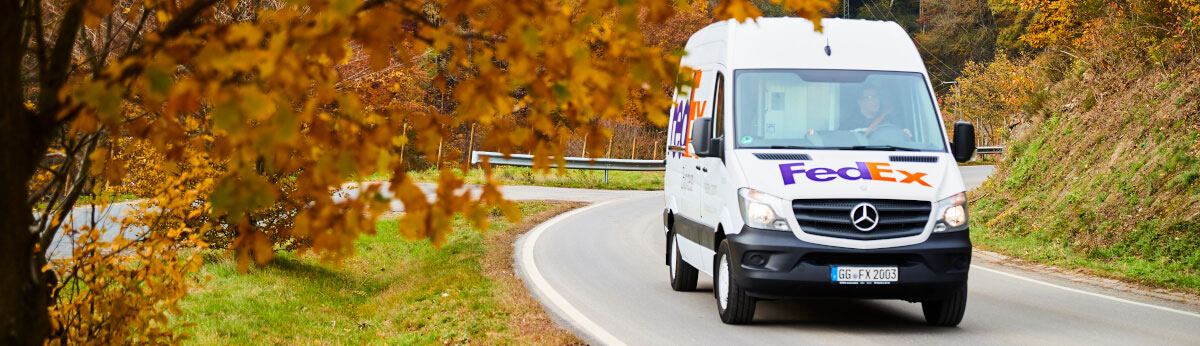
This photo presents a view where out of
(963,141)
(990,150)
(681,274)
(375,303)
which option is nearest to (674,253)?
(681,274)

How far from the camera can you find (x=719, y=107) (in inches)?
356

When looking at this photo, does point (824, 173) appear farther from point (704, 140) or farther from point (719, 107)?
point (719, 107)

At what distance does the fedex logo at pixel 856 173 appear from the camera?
7.88 m

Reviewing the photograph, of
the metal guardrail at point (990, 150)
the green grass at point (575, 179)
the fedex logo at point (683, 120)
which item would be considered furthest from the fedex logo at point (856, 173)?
the metal guardrail at point (990, 150)

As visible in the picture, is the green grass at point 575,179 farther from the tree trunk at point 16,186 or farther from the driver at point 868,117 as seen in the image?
the tree trunk at point 16,186

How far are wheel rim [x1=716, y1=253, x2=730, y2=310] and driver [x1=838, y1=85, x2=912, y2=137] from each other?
55.7 inches

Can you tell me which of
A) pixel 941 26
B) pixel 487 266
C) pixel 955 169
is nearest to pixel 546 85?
Answer: pixel 955 169

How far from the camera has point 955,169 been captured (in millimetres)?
8273

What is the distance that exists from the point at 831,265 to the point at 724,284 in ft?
3.30

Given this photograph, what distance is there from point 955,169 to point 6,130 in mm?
6991

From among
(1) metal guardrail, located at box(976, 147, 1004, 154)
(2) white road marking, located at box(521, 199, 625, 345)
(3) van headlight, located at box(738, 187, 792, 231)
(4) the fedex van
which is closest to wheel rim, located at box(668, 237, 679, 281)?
(4) the fedex van

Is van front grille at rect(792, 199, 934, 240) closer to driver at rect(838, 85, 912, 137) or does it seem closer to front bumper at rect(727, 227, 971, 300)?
front bumper at rect(727, 227, 971, 300)

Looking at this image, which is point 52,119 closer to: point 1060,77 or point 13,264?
point 13,264

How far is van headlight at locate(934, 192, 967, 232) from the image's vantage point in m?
7.89
